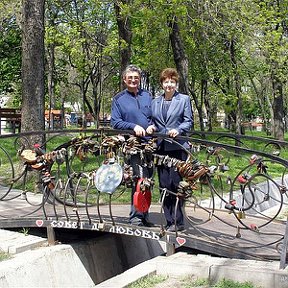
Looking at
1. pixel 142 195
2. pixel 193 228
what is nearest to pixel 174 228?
pixel 193 228

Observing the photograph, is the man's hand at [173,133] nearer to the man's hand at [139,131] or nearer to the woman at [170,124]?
the woman at [170,124]

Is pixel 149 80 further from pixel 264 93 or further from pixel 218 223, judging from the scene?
pixel 218 223

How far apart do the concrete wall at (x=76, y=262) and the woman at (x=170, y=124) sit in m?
1.35

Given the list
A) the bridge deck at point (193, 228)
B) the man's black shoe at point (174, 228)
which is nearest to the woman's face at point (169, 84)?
the bridge deck at point (193, 228)

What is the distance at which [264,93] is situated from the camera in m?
49.2

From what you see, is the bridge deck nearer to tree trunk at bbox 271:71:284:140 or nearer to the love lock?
the love lock

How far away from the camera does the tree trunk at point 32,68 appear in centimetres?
1016

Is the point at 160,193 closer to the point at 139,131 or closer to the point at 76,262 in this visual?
the point at 139,131

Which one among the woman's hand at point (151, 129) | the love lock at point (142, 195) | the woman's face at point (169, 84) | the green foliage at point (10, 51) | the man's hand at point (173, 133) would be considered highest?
the green foliage at point (10, 51)

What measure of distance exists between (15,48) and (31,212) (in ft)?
60.5

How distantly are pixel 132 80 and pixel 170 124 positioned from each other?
0.66 meters

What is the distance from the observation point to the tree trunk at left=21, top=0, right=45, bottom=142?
10.2 m

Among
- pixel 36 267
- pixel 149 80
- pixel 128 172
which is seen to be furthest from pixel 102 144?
pixel 149 80

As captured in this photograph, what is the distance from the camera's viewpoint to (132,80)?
6094 mm
